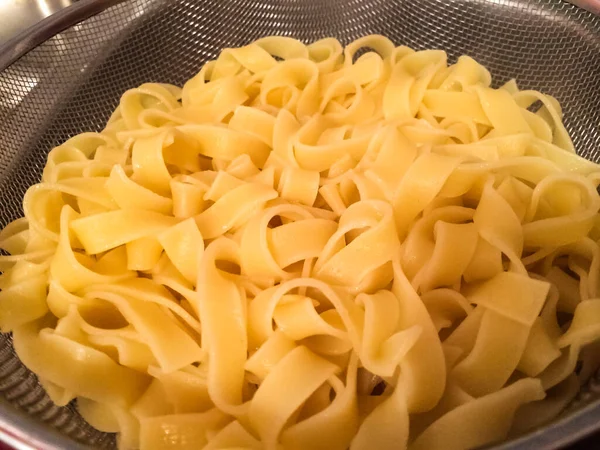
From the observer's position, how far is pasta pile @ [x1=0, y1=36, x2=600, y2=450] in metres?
1.46

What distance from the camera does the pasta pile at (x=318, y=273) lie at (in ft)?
4.79

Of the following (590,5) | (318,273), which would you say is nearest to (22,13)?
(318,273)

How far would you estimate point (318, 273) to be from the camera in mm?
1723

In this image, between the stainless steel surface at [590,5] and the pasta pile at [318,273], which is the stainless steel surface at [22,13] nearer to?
the pasta pile at [318,273]

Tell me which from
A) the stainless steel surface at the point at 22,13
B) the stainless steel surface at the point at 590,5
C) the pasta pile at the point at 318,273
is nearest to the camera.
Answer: the pasta pile at the point at 318,273

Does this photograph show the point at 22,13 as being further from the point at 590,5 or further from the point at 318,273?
the point at 590,5

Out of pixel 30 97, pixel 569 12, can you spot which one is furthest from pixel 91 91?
pixel 569 12

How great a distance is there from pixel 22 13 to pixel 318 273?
189 centimetres

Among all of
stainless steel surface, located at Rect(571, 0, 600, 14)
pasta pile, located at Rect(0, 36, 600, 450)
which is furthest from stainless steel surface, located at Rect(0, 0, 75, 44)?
stainless steel surface, located at Rect(571, 0, 600, 14)

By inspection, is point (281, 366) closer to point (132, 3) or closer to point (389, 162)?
point (389, 162)

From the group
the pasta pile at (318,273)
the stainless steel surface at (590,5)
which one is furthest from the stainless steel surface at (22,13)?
the stainless steel surface at (590,5)

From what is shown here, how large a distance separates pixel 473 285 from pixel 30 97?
1.82 meters

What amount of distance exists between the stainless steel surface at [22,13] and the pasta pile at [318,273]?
712 mm

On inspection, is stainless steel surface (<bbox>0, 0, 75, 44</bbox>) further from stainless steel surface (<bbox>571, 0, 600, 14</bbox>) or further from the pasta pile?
stainless steel surface (<bbox>571, 0, 600, 14</bbox>)
